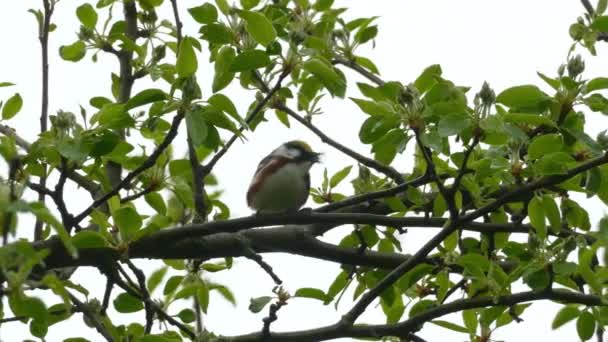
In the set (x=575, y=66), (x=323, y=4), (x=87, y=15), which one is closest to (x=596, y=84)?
(x=575, y=66)

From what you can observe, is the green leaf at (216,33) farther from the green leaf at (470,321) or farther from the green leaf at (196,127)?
the green leaf at (470,321)

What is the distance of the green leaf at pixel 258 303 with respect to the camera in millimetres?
3865

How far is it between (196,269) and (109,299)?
51 centimetres

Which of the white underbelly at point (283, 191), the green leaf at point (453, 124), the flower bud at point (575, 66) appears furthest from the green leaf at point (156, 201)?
the flower bud at point (575, 66)

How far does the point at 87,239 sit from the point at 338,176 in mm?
1455

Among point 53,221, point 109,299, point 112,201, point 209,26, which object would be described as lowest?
point 53,221

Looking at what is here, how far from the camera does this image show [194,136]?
3.34m

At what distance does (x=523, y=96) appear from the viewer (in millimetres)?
3502

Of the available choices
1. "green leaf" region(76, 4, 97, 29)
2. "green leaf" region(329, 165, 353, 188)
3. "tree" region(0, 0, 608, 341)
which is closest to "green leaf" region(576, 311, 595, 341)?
"tree" region(0, 0, 608, 341)

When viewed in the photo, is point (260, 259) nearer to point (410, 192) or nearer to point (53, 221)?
point (410, 192)

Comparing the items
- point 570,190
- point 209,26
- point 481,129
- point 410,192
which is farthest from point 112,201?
point 570,190

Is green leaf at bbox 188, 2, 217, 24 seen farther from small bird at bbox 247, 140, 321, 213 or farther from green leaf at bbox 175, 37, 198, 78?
small bird at bbox 247, 140, 321, 213

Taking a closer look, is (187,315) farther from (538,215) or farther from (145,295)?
(538,215)

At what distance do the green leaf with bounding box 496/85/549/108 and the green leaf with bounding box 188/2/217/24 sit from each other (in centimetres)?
119
